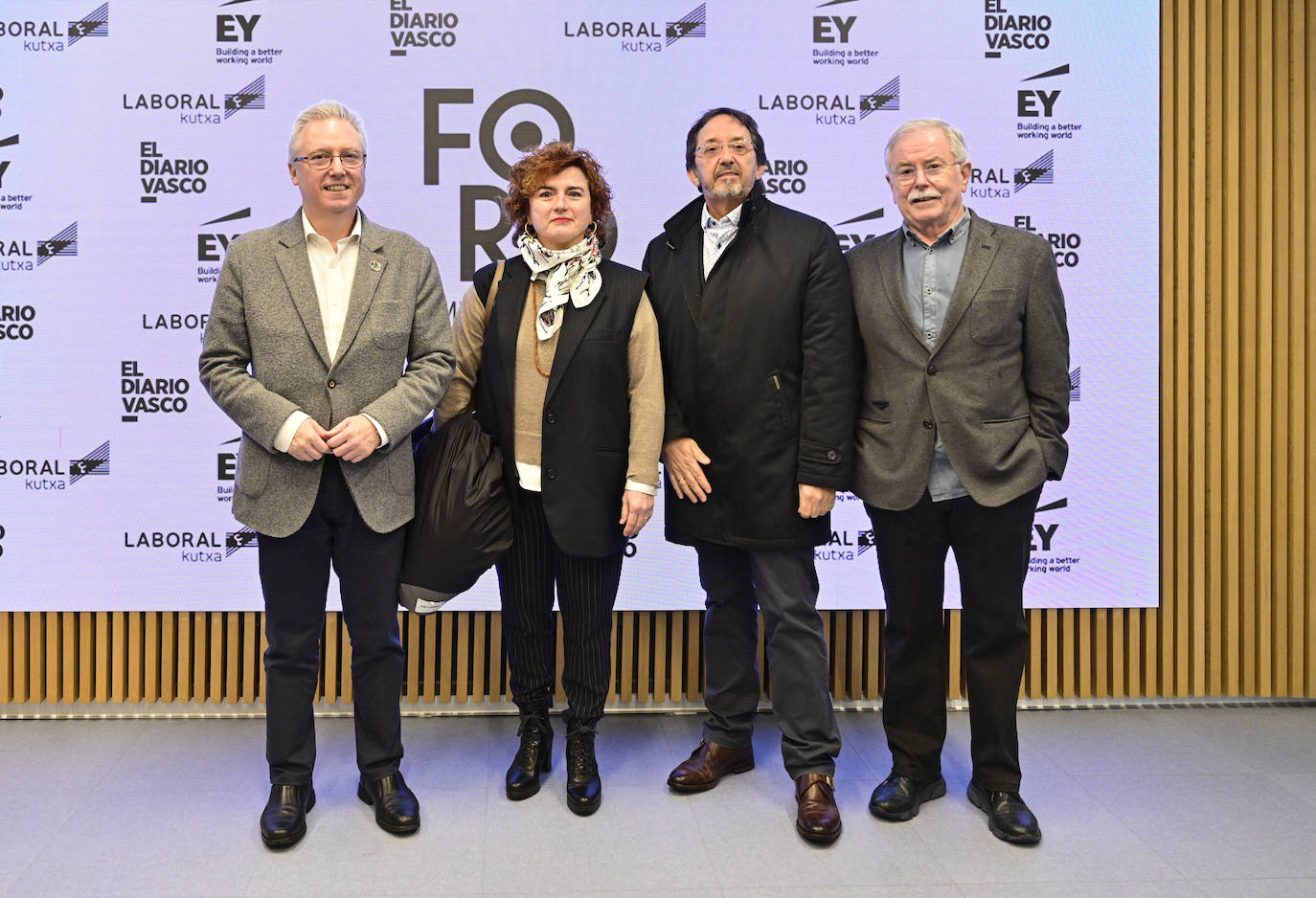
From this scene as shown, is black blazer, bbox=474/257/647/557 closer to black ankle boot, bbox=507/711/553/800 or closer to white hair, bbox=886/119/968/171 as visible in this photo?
black ankle boot, bbox=507/711/553/800

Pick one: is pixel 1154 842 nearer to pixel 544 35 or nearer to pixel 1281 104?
pixel 1281 104

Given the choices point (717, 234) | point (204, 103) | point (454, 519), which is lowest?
point (454, 519)

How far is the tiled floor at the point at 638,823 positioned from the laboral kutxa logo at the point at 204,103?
88.9 inches

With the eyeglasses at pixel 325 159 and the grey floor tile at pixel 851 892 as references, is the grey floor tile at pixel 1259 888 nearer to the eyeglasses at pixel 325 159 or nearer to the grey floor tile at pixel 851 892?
the grey floor tile at pixel 851 892

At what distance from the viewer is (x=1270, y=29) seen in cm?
396

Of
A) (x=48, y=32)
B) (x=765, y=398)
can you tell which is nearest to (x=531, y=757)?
(x=765, y=398)

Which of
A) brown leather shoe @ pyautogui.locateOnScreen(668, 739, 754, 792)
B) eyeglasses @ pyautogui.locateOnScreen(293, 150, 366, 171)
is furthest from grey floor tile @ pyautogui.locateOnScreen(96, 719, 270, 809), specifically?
eyeglasses @ pyautogui.locateOnScreen(293, 150, 366, 171)

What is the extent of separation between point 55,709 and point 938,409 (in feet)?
11.1

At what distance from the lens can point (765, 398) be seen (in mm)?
2838

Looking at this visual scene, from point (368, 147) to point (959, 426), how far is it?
2.34m

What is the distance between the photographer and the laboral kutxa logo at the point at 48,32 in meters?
3.69

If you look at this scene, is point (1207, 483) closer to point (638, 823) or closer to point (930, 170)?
point (930, 170)

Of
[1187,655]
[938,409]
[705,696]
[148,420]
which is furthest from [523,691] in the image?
[1187,655]

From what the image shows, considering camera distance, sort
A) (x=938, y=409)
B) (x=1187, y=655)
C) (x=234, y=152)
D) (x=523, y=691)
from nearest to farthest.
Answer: (x=938, y=409) → (x=523, y=691) → (x=234, y=152) → (x=1187, y=655)
